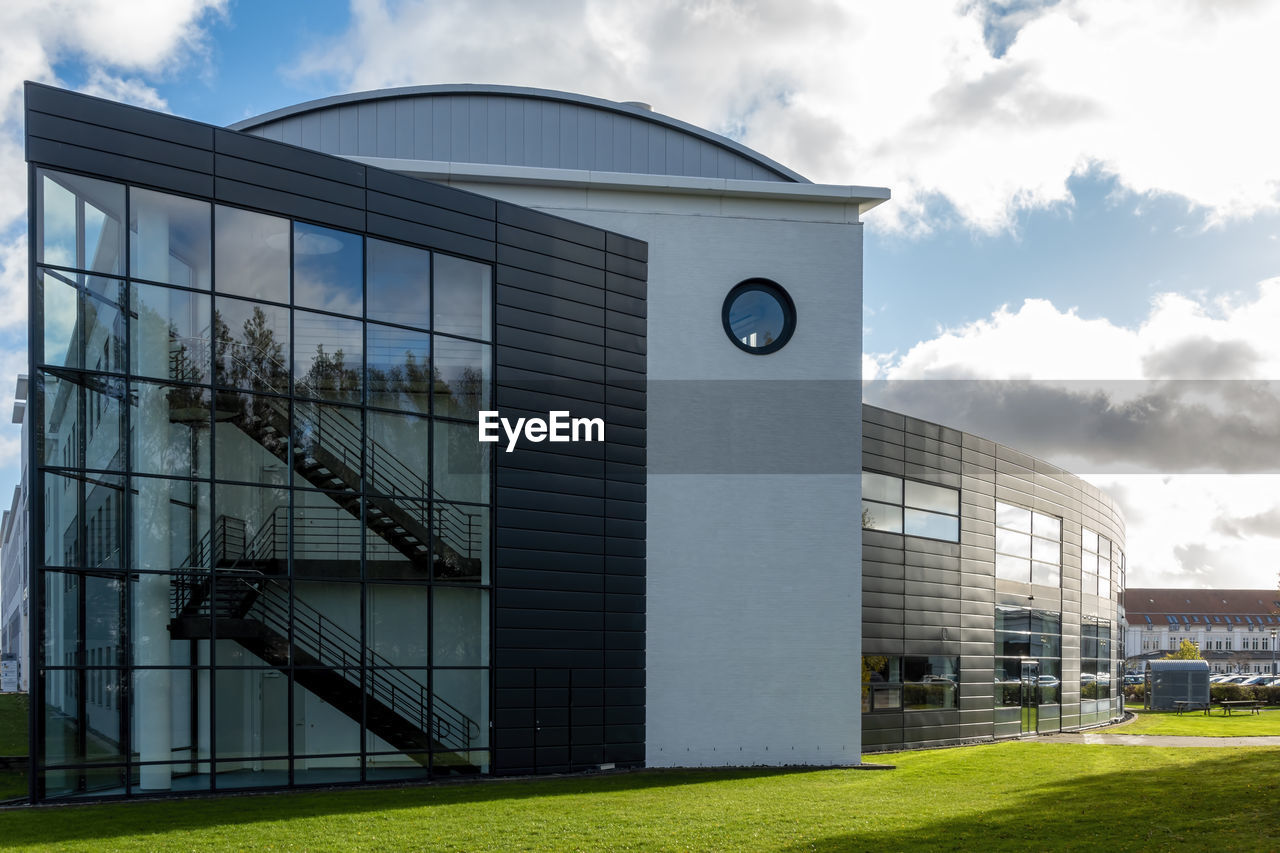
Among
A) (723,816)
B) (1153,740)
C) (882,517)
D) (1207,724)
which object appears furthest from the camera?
(1207,724)

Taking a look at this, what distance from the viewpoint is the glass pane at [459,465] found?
19578 millimetres

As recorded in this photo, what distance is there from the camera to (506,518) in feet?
65.9

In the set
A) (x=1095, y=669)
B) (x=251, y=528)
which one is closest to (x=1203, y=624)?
(x=1095, y=669)

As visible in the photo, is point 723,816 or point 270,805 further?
point 270,805

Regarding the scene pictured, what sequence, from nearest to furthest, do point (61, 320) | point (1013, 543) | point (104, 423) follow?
1. point (61, 320)
2. point (104, 423)
3. point (1013, 543)

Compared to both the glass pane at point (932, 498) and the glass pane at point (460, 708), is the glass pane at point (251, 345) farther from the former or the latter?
the glass pane at point (932, 498)

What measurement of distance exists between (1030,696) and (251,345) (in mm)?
25325

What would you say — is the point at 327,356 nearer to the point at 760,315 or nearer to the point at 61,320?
the point at 61,320

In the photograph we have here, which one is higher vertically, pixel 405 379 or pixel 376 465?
pixel 405 379

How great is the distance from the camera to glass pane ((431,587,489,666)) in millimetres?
19281

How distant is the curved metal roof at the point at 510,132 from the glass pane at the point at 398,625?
34.6 ft

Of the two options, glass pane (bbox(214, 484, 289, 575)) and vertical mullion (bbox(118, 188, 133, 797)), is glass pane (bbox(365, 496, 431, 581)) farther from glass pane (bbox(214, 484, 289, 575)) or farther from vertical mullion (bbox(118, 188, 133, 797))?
vertical mullion (bbox(118, 188, 133, 797))

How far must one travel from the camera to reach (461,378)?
19938mm

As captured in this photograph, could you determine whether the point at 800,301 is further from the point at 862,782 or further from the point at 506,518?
the point at 862,782
